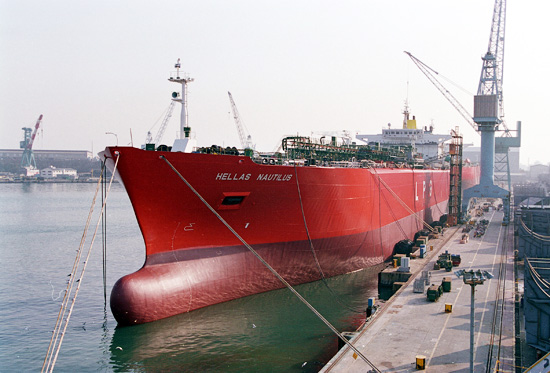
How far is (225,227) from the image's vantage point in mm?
15844

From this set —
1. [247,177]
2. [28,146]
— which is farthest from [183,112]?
[28,146]

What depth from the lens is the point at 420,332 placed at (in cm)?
1262

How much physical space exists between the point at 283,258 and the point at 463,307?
6.01 metres

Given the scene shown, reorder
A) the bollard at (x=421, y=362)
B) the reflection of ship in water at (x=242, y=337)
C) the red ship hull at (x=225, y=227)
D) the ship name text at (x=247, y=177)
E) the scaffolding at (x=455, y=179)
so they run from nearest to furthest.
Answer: the bollard at (x=421, y=362)
the reflection of ship in water at (x=242, y=337)
the red ship hull at (x=225, y=227)
the ship name text at (x=247, y=177)
the scaffolding at (x=455, y=179)

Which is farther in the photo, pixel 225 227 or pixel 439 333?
pixel 225 227

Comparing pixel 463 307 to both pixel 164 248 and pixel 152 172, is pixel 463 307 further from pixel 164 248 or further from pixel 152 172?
pixel 152 172

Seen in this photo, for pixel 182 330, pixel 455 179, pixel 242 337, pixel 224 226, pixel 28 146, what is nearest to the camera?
pixel 242 337

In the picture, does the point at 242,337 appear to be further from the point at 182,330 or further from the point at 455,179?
the point at 455,179

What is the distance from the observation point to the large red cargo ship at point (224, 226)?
14250mm

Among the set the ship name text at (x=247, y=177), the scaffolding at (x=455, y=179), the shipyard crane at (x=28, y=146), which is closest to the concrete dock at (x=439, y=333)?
the ship name text at (x=247, y=177)

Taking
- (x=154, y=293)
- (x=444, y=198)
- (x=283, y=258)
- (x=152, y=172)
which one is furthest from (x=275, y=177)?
(x=444, y=198)

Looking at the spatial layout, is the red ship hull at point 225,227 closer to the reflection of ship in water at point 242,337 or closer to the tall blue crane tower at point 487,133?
the reflection of ship in water at point 242,337

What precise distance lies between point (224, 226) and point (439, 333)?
706cm

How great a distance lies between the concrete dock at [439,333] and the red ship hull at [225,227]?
371 cm
